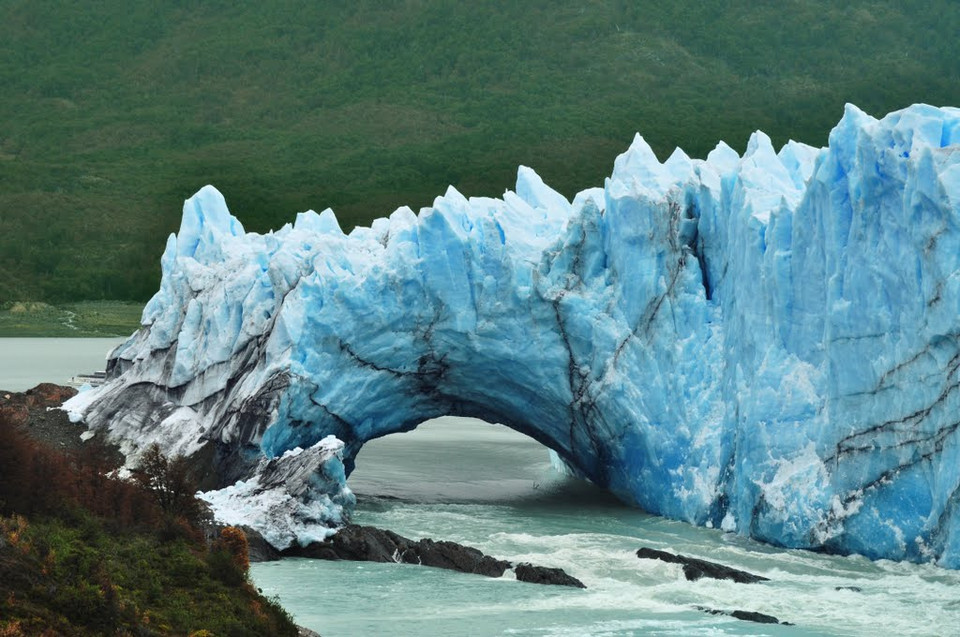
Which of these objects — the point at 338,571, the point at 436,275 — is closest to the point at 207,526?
the point at 338,571

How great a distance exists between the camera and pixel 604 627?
717 inches

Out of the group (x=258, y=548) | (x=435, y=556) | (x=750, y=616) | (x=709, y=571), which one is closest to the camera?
(x=750, y=616)

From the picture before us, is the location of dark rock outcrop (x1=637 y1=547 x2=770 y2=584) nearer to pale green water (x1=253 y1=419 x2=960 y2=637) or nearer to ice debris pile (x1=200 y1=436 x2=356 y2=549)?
pale green water (x1=253 y1=419 x2=960 y2=637)

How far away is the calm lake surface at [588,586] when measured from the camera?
18359 millimetres

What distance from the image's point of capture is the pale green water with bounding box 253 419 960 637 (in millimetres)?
18344

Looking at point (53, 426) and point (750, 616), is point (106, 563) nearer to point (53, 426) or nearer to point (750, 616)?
point (750, 616)

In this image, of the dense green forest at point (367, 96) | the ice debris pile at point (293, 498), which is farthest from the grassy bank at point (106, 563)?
the dense green forest at point (367, 96)

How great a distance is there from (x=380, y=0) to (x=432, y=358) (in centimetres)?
12061

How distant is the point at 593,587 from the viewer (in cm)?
2055

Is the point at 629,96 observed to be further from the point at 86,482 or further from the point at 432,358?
the point at 86,482

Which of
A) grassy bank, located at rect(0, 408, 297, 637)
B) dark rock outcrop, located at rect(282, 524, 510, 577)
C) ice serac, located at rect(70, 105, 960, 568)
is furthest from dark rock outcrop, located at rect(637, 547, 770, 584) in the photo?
grassy bank, located at rect(0, 408, 297, 637)

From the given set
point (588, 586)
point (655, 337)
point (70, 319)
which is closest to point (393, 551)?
point (588, 586)

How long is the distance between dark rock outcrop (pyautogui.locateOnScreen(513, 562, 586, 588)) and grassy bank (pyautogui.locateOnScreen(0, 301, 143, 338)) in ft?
230

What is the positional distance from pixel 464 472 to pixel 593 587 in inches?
517
